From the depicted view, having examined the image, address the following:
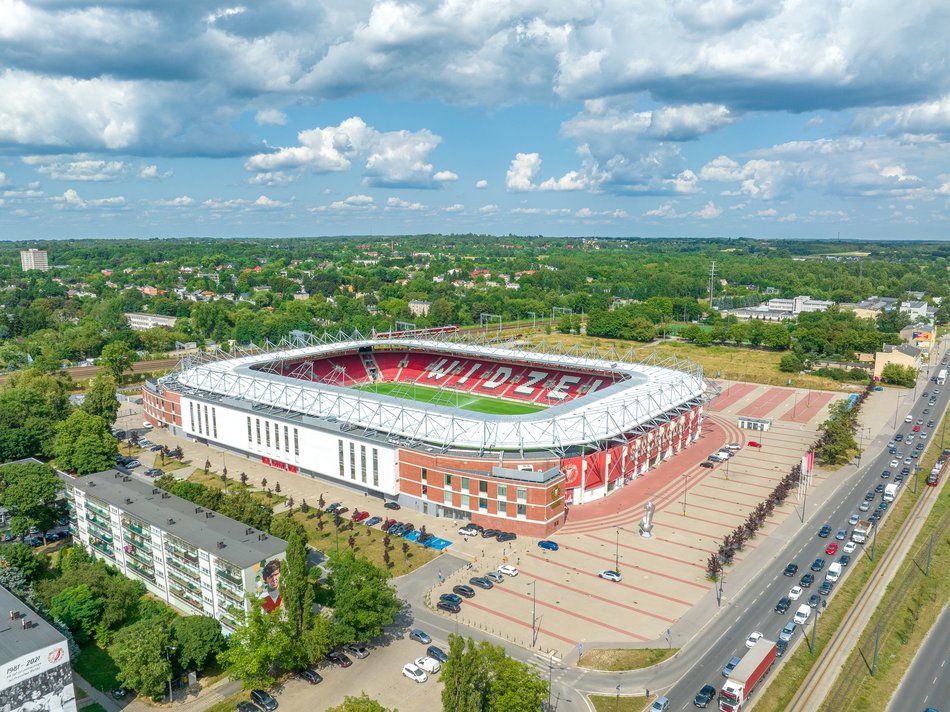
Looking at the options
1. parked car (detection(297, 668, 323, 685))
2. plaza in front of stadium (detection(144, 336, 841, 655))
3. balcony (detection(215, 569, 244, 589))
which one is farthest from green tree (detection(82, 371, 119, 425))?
parked car (detection(297, 668, 323, 685))

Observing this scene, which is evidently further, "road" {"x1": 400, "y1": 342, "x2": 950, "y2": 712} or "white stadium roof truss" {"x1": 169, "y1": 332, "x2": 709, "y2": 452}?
"white stadium roof truss" {"x1": 169, "y1": 332, "x2": 709, "y2": 452}

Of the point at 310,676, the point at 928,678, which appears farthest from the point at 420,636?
the point at 928,678

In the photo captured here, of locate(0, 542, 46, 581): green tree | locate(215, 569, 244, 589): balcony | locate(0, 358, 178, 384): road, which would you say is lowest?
locate(0, 358, 178, 384): road

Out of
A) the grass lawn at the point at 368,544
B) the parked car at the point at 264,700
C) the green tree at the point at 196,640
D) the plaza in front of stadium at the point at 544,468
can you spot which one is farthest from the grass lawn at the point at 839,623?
the green tree at the point at 196,640

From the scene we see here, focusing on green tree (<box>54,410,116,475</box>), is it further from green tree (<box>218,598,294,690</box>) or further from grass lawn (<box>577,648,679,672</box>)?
grass lawn (<box>577,648,679,672</box>)

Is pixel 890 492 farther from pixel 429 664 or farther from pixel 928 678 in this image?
pixel 429 664

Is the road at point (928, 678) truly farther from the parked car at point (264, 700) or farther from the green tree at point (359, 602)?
the parked car at point (264, 700)
